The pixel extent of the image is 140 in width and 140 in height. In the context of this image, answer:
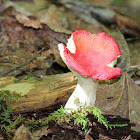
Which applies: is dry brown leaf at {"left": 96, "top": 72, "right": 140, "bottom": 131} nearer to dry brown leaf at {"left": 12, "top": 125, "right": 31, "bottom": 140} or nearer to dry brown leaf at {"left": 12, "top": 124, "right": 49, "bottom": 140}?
dry brown leaf at {"left": 12, "top": 124, "right": 49, "bottom": 140}

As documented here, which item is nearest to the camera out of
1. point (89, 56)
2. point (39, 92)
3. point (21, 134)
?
point (21, 134)

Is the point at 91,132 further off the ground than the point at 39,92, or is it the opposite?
the point at 39,92

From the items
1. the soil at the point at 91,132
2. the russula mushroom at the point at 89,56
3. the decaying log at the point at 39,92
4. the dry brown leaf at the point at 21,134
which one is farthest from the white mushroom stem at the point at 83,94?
the dry brown leaf at the point at 21,134

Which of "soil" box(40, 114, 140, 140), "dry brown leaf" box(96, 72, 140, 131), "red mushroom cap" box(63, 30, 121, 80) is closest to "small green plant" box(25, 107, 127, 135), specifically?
"soil" box(40, 114, 140, 140)

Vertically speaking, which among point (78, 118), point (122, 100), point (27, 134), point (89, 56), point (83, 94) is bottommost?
point (27, 134)

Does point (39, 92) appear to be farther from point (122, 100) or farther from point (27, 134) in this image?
point (122, 100)

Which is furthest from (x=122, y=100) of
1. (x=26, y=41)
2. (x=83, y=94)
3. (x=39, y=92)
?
(x=26, y=41)

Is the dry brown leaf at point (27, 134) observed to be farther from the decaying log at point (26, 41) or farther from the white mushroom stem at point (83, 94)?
the decaying log at point (26, 41)
